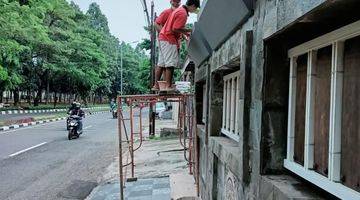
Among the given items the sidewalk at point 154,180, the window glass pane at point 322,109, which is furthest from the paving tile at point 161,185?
the window glass pane at point 322,109

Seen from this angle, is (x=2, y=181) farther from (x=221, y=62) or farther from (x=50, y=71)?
(x=50, y=71)

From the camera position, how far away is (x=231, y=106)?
174 inches

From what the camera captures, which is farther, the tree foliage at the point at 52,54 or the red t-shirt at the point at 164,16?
the tree foliage at the point at 52,54

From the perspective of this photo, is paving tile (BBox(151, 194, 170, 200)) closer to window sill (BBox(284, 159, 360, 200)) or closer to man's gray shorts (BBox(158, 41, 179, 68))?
man's gray shorts (BBox(158, 41, 179, 68))

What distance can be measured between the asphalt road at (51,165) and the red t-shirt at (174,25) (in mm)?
3441

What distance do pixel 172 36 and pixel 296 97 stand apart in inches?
166

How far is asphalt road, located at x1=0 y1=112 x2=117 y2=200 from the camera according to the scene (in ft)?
26.5

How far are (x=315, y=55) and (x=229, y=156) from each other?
1.58 meters

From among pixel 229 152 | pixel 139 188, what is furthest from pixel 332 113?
pixel 139 188

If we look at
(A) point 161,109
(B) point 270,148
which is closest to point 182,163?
(B) point 270,148

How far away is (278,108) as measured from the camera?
2.59m

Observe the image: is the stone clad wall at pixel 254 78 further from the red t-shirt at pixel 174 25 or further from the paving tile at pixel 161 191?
the paving tile at pixel 161 191

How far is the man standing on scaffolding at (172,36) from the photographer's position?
6.17 metres

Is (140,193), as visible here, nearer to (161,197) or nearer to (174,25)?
(161,197)
